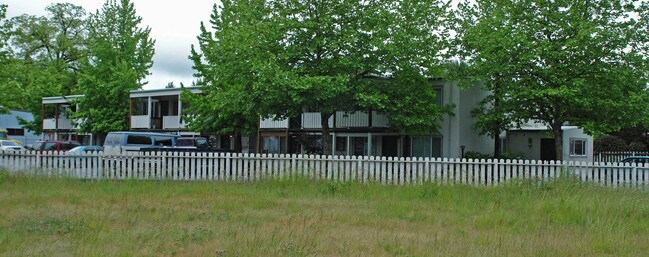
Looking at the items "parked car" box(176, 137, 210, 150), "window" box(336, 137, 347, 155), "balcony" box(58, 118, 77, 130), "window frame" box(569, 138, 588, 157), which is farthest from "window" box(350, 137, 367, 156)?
"balcony" box(58, 118, 77, 130)

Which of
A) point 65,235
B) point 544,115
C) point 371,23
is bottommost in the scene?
point 65,235

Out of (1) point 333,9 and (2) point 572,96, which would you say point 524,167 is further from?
(1) point 333,9

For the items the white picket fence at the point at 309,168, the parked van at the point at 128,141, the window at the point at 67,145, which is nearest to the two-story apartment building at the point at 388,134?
the parked van at the point at 128,141

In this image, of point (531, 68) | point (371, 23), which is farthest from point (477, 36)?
point (371, 23)

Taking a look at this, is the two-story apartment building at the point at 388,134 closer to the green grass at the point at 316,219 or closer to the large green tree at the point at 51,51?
the green grass at the point at 316,219

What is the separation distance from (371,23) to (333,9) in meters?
1.67

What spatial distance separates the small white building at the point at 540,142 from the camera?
30.6 metres

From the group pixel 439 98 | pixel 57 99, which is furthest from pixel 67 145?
pixel 439 98

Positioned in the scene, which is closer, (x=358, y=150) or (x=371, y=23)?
(x=371, y=23)

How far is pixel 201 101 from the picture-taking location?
30.3 meters

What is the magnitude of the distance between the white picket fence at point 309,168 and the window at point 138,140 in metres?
5.75

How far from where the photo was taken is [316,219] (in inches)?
428

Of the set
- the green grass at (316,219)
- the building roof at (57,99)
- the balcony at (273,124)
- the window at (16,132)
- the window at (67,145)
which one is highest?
the building roof at (57,99)

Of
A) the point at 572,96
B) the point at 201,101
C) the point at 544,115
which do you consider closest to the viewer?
the point at 572,96
